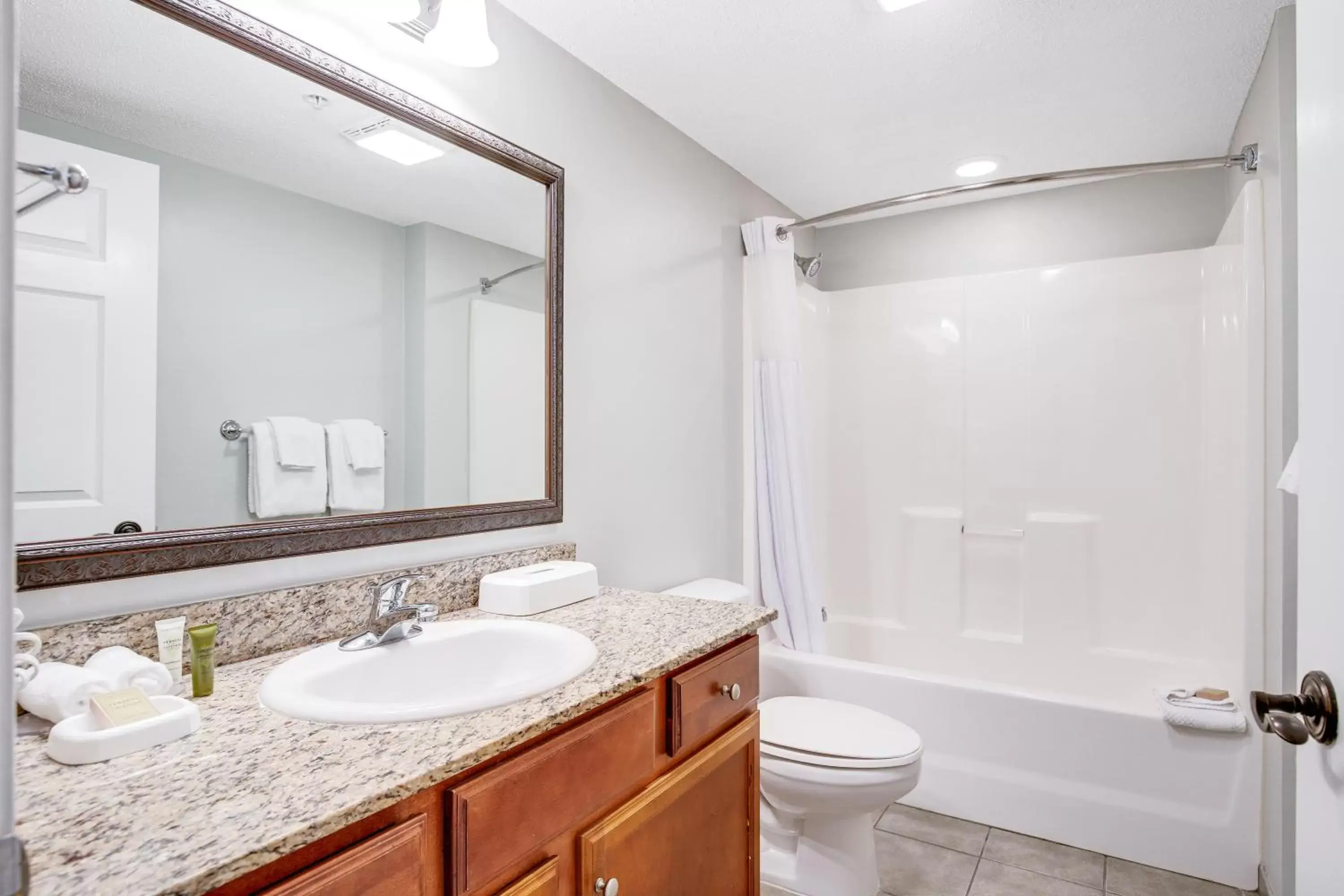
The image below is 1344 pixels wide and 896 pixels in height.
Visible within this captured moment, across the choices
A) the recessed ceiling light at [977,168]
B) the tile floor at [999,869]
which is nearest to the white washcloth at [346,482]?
the tile floor at [999,869]

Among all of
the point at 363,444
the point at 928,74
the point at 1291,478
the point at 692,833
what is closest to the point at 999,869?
the point at 692,833

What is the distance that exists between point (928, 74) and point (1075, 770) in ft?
6.90

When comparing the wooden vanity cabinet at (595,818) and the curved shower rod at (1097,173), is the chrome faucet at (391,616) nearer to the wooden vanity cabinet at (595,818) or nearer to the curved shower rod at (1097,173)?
the wooden vanity cabinet at (595,818)

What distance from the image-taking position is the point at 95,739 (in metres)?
0.78

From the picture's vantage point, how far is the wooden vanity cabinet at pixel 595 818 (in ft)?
2.39

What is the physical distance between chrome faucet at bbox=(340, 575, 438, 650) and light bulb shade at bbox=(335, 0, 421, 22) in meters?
1.07

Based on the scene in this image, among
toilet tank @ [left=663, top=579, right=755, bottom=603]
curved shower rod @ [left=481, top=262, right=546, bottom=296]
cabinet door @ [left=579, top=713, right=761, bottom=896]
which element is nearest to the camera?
cabinet door @ [left=579, top=713, right=761, bottom=896]

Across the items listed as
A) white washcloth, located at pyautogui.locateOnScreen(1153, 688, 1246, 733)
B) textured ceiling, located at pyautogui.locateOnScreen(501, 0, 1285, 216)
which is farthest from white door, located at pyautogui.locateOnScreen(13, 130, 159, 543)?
white washcloth, located at pyautogui.locateOnScreen(1153, 688, 1246, 733)

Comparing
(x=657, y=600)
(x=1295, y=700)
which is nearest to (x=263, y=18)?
(x=657, y=600)

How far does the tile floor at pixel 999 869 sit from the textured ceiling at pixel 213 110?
6.70 ft

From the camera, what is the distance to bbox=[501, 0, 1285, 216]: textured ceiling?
5.74ft

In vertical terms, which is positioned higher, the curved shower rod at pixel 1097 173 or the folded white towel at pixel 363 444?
the curved shower rod at pixel 1097 173

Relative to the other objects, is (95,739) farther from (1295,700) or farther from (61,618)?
(1295,700)

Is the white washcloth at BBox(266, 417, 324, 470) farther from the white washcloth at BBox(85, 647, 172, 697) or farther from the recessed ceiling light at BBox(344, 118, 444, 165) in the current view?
the recessed ceiling light at BBox(344, 118, 444, 165)
